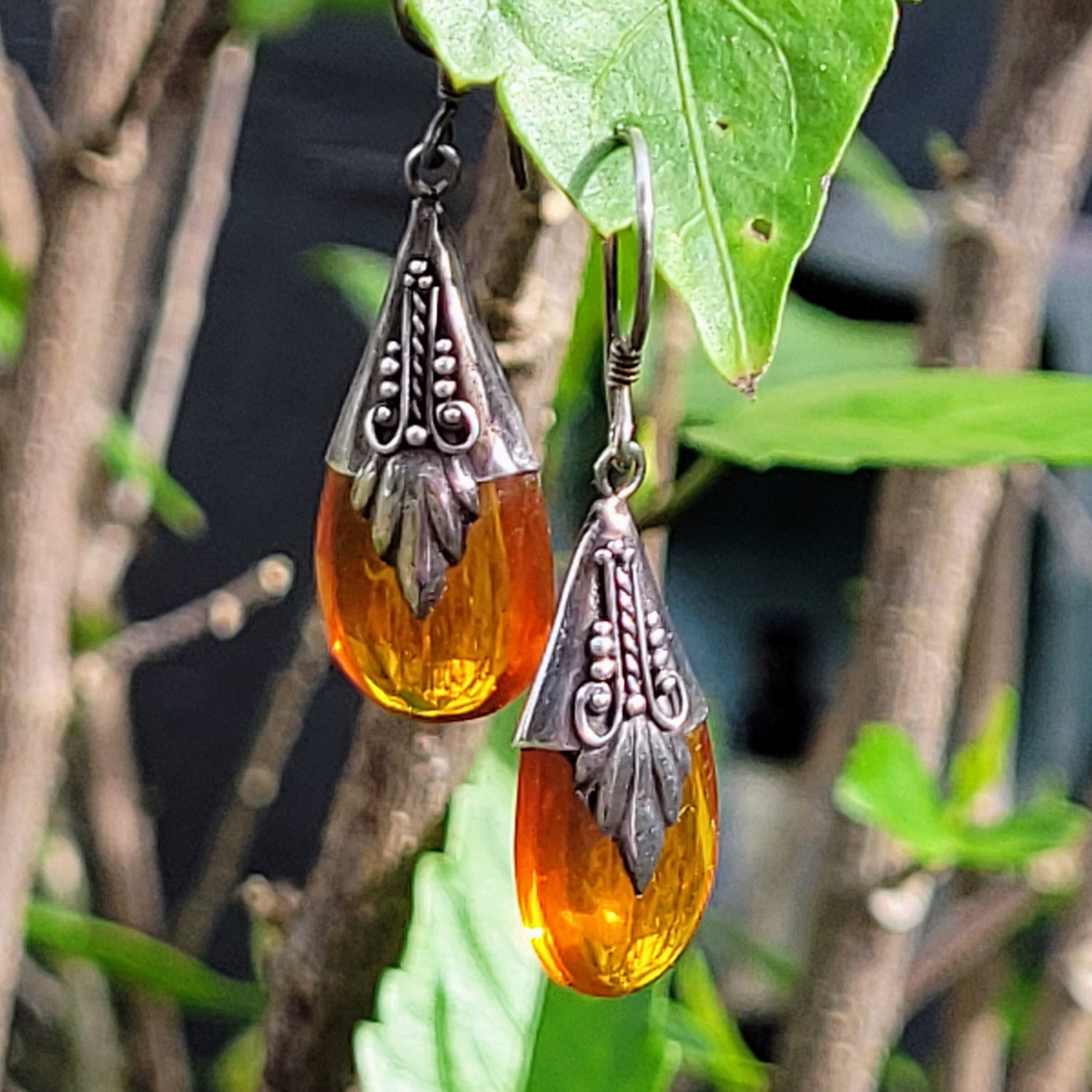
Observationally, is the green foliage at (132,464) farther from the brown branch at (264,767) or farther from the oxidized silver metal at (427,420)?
the oxidized silver metal at (427,420)

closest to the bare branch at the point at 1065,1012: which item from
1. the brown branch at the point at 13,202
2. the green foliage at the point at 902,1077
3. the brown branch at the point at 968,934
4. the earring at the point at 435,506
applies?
the brown branch at the point at 968,934

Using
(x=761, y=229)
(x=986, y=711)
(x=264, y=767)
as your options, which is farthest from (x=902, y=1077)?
(x=761, y=229)

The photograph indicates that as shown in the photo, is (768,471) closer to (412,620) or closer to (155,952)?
(155,952)

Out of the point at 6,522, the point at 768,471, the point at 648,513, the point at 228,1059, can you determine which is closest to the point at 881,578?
the point at 648,513

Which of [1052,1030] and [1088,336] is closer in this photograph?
[1052,1030]

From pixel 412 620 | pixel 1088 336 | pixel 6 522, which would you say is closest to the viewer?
pixel 412 620

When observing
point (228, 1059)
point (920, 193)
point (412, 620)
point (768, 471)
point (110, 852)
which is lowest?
point (228, 1059)

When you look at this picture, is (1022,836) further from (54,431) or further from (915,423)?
(54,431)

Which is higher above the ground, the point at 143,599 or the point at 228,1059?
the point at 143,599
